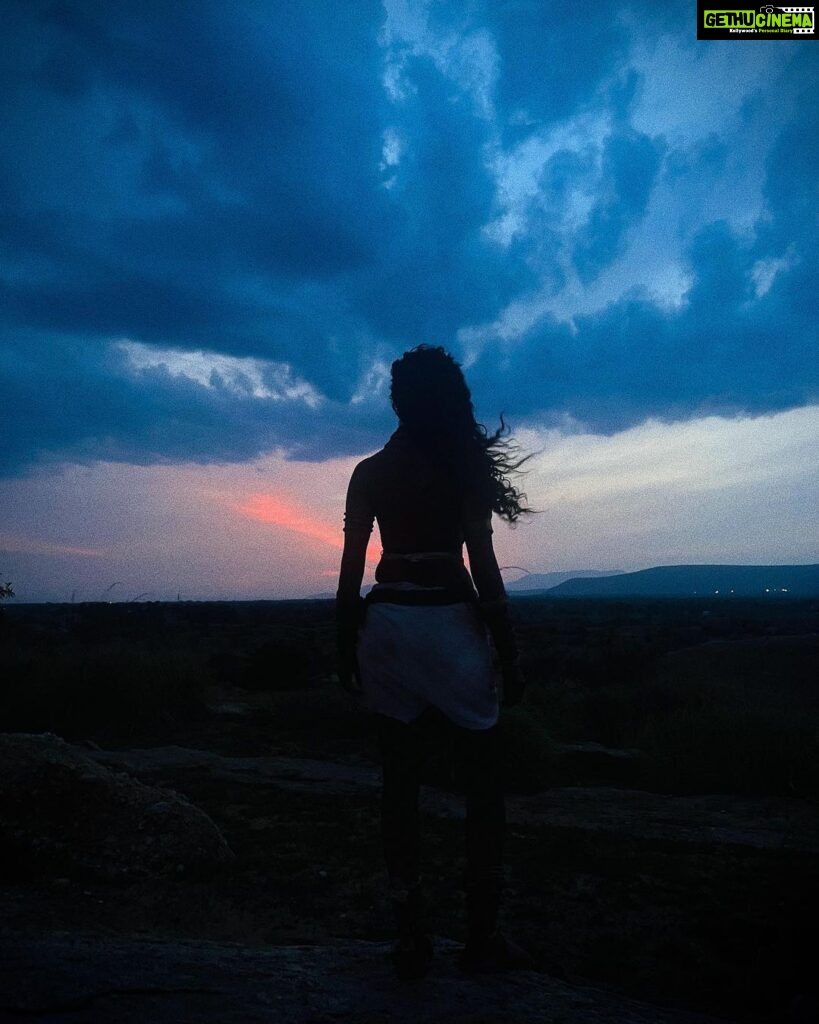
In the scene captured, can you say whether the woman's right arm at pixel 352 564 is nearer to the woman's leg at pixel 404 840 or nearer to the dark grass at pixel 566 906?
the woman's leg at pixel 404 840

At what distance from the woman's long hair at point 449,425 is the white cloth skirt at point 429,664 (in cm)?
48

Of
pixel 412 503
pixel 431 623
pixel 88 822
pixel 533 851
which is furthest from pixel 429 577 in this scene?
pixel 533 851

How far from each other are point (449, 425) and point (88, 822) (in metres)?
3.19

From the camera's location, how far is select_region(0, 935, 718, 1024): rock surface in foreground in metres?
1.94

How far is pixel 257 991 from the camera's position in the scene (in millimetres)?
2135

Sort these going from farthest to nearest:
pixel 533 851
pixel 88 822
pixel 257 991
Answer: pixel 533 851 < pixel 88 822 < pixel 257 991

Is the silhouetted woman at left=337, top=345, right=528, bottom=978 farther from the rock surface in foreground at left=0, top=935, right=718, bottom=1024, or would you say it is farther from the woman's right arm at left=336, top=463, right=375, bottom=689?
the rock surface in foreground at left=0, top=935, right=718, bottom=1024

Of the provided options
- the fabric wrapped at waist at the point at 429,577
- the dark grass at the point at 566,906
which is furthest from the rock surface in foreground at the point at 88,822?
the fabric wrapped at waist at the point at 429,577

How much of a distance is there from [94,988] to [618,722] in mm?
8812

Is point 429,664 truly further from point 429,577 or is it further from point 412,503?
point 412,503

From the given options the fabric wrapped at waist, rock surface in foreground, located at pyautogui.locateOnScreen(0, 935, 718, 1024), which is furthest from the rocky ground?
the fabric wrapped at waist

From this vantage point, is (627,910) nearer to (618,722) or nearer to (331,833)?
(331,833)

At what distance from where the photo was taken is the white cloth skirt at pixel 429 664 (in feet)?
7.96

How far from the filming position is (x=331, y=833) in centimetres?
497
